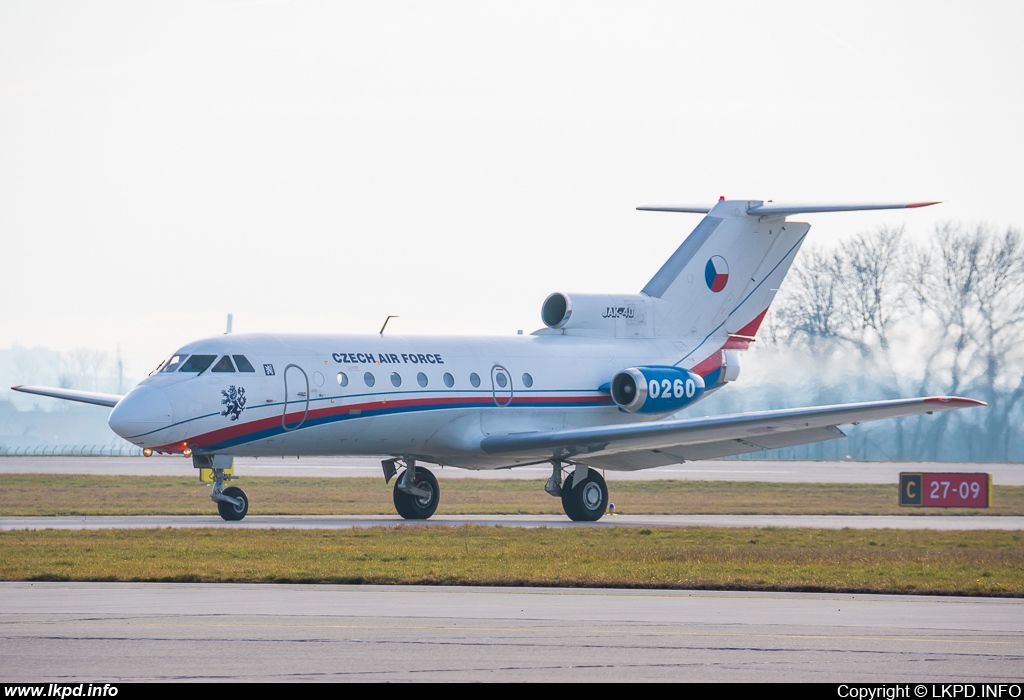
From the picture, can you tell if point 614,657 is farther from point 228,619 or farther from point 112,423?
point 112,423

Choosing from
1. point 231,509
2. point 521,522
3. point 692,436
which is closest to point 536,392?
point 521,522

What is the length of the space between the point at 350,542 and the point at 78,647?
37.2ft

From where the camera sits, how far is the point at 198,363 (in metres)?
28.1

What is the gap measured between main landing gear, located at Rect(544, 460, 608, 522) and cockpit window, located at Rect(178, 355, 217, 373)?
25.3 feet

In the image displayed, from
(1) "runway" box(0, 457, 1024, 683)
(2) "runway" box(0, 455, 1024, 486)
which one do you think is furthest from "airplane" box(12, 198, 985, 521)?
(2) "runway" box(0, 455, 1024, 486)

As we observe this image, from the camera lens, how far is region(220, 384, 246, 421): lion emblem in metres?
27.8

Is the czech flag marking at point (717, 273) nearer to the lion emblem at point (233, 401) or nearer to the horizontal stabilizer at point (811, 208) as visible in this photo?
the horizontal stabilizer at point (811, 208)

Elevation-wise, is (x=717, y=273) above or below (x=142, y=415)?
above

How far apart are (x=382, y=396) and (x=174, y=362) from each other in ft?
14.0

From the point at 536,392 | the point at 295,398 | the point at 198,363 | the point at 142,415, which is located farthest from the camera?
the point at 536,392

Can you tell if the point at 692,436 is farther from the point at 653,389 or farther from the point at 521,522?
the point at 653,389

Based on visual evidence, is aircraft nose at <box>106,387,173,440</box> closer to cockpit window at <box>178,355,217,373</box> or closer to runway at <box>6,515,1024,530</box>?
cockpit window at <box>178,355,217,373</box>

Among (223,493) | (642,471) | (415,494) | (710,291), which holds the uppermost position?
(710,291)

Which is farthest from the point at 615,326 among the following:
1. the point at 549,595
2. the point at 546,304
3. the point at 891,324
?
the point at 891,324
